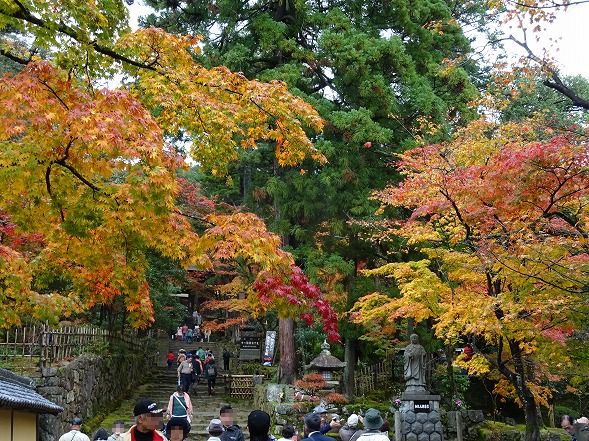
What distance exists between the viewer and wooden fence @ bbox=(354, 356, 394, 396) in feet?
70.7

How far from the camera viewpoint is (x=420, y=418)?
15094mm

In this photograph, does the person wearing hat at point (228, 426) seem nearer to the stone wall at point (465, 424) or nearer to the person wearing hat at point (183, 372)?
the person wearing hat at point (183, 372)

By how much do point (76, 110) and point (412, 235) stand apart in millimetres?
9387

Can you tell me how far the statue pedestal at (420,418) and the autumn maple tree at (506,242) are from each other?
214cm

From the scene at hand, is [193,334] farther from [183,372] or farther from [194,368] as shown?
[183,372]

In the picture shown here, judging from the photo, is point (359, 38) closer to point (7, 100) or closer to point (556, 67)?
point (556, 67)

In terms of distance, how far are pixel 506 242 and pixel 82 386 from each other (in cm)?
1027

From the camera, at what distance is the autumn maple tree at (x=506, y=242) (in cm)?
895

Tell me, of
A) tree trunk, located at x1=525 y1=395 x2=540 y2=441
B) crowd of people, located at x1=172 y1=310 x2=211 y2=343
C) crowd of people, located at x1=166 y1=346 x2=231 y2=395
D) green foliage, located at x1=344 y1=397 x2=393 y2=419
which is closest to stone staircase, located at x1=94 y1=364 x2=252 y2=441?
crowd of people, located at x1=166 y1=346 x2=231 y2=395

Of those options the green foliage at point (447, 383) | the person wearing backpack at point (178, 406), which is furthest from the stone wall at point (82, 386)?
the green foliage at point (447, 383)

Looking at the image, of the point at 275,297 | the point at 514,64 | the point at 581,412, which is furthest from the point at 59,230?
the point at 581,412

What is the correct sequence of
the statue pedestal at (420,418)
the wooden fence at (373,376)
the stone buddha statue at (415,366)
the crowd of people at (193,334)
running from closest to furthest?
the statue pedestal at (420,418)
the stone buddha statue at (415,366)
the wooden fence at (373,376)
the crowd of people at (193,334)

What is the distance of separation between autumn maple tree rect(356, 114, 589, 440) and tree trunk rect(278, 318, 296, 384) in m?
3.11

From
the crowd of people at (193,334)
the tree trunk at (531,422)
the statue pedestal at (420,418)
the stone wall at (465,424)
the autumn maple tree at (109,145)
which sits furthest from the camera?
the crowd of people at (193,334)
